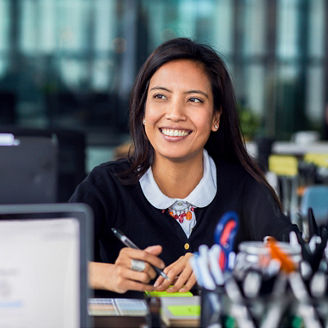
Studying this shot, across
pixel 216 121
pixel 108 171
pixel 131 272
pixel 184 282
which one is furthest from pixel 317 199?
pixel 131 272

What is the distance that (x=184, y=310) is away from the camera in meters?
1.37

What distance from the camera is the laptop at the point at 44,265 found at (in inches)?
39.4

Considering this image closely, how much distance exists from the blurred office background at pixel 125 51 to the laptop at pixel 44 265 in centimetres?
1035

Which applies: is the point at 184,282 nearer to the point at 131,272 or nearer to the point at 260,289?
the point at 131,272

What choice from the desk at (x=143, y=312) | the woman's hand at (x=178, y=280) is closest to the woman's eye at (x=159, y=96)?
the woman's hand at (x=178, y=280)

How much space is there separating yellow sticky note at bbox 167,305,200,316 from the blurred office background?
10000 mm

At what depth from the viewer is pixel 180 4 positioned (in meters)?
11.6

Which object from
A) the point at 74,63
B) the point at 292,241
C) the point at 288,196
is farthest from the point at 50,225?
the point at 74,63

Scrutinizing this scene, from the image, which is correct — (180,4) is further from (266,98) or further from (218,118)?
(218,118)

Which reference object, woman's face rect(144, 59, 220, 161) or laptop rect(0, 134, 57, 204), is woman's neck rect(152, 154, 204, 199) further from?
laptop rect(0, 134, 57, 204)

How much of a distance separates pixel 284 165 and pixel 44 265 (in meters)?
4.19

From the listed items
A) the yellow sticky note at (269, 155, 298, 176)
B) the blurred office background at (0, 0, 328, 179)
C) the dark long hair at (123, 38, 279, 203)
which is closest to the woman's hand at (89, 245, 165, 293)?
the dark long hair at (123, 38, 279, 203)

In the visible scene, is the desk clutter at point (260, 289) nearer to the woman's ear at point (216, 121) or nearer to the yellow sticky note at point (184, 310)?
the yellow sticky note at point (184, 310)

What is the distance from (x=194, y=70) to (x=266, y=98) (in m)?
9.79
